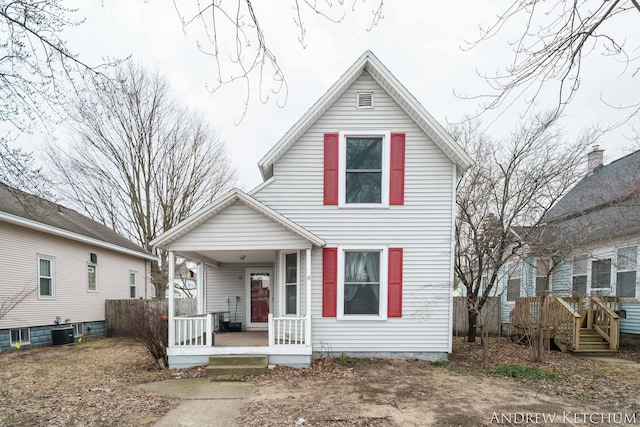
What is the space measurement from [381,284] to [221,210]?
4107 millimetres

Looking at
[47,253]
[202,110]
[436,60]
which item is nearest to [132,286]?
[47,253]

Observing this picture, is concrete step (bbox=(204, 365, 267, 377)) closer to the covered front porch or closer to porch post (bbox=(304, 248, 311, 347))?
the covered front porch

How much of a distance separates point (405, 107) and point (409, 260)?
370 cm

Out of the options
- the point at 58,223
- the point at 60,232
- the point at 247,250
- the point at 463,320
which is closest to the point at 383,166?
the point at 247,250

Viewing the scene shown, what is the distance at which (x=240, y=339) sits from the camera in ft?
29.5

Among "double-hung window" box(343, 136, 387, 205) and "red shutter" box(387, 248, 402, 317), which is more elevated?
"double-hung window" box(343, 136, 387, 205)

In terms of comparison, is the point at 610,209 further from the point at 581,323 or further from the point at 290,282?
the point at 290,282

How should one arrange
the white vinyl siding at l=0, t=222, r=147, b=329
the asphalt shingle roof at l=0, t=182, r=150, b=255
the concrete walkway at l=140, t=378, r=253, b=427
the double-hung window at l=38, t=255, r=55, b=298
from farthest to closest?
the double-hung window at l=38, t=255, r=55, b=298, the white vinyl siding at l=0, t=222, r=147, b=329, the asphalt shingle roof at l=0, t=182, r=150, b=255, the concrete walkway at l=140, t=378, r=253, b=427

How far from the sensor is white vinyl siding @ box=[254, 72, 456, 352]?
27.2ft

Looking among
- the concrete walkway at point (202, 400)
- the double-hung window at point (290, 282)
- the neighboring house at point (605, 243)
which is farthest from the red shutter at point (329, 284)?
the neighboring house at point (605, 243)

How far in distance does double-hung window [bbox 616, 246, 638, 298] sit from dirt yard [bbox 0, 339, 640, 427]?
209 cm

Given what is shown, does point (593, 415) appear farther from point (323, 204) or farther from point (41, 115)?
point (41, 115)

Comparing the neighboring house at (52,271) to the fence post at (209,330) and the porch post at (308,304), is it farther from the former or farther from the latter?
the porch post at (308,304)

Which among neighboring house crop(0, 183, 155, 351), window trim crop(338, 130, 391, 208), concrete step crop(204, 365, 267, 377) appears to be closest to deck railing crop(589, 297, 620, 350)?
window trim crop(338, 130, 391, 208)
